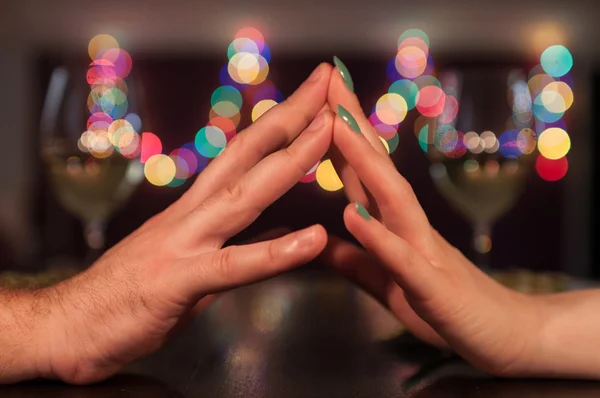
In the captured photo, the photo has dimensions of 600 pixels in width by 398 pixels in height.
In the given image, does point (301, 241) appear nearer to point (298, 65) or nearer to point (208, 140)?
point (208, 140)

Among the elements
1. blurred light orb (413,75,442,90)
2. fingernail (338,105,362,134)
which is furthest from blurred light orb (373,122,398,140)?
fingernail (338,105,362,134)

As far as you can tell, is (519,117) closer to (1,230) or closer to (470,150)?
(470,150)

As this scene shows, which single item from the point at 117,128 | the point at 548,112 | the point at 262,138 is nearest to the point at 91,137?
the point at 117,128

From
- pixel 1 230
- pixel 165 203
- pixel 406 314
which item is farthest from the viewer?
pixel 165 203

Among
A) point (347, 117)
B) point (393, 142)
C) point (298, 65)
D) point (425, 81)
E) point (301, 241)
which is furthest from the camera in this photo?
point (298, 65)

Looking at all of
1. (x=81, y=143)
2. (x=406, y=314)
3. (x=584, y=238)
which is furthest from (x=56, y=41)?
(x=406, y=314)

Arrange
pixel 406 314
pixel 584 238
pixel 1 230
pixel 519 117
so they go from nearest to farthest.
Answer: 1. pixel 406 314
2. pixel 519 117
3. pixel 1 230
4. pixel 584 238
